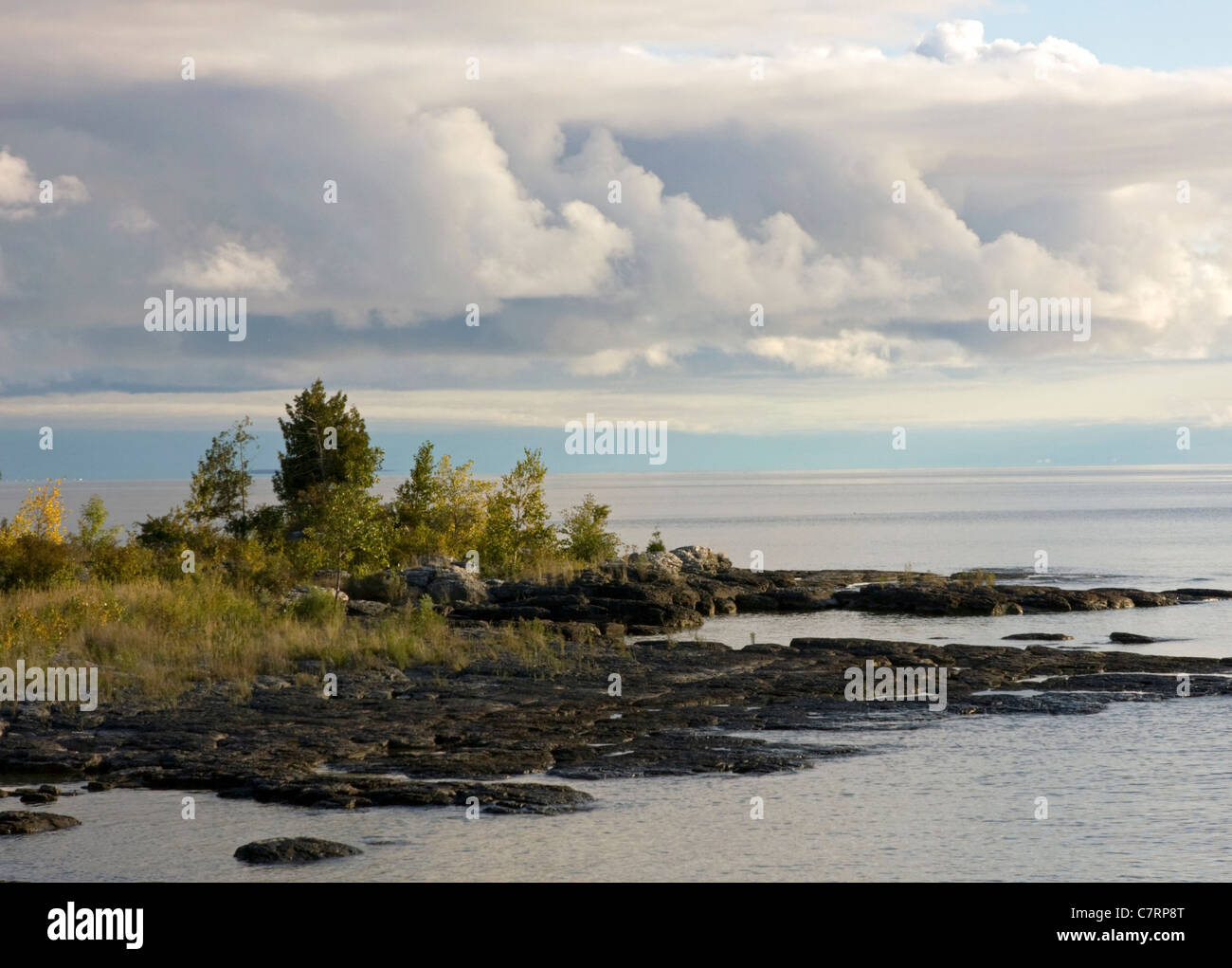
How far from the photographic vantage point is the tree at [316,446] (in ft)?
223

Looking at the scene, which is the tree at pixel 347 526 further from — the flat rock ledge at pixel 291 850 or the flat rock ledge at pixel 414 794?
the flat rock ledge at pixel 291 850

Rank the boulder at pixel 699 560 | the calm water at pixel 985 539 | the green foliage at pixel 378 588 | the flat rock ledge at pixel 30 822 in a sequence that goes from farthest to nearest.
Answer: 1. the calm water at pixel 985 539
2. the boulder at pixel 699 560
3. the green foliage at pixel 378 588
4. the flat rock ledge at pixel 30 822

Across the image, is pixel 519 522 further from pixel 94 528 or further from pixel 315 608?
pixel 315 608

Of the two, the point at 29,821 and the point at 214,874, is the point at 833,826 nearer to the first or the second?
the point at 214,874

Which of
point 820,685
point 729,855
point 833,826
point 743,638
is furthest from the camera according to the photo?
point 743,638

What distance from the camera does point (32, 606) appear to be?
3170 cm

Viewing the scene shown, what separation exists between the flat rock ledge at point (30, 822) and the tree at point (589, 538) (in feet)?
158

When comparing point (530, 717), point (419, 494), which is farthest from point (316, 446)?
point (530, 717)

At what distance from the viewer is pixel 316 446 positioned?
69.1 metres

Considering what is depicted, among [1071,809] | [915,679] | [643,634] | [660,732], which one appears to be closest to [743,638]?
[643,634]

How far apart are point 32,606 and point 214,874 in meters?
20.1

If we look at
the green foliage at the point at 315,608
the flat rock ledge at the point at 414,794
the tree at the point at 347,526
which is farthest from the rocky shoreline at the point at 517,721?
the tree at the point at 347,526

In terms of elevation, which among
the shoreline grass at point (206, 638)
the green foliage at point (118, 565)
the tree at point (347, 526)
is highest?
the tree at point (347, 526)

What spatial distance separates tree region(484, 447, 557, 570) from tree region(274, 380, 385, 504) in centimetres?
927
